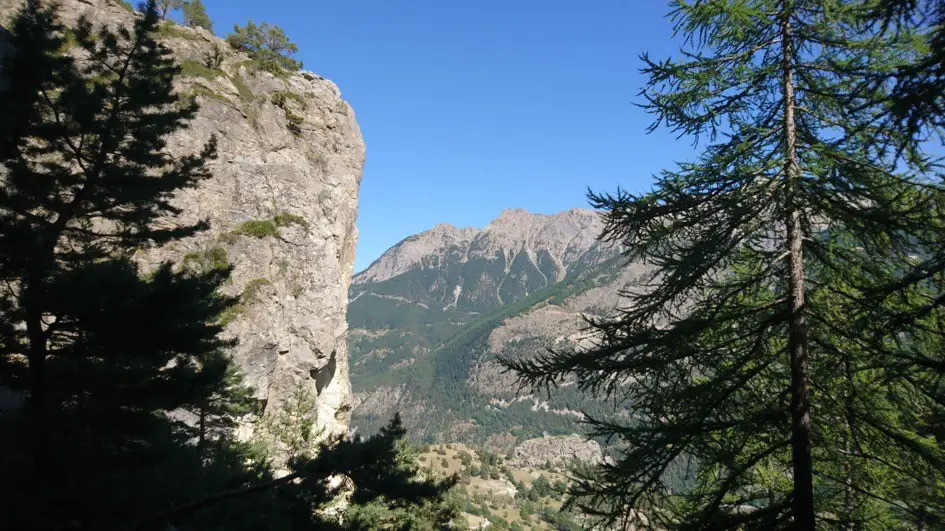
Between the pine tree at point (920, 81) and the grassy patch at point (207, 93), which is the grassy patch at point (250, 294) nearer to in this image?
the grassy patch at point (207, 93)

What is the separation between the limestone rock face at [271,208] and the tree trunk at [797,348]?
21.2m

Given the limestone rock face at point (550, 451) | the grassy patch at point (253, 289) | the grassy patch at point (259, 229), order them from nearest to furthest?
the grassy patch at point (253, 289) < the grassy patch at point (259, 229) < the limestone rock face at point (550, 451)

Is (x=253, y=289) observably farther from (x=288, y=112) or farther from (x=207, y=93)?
(x=288, y=112)

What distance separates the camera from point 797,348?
5.74 metres

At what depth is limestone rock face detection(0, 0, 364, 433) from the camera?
74.6 ft

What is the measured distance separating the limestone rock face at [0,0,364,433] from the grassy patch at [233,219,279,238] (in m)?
0.07

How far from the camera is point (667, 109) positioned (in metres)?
7.00

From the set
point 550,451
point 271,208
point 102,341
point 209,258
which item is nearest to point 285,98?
point 271,208

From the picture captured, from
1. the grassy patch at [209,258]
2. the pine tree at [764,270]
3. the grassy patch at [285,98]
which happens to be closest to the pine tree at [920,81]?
the pine tree at [764,270]

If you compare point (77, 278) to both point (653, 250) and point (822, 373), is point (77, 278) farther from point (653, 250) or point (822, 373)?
point (822, 373)

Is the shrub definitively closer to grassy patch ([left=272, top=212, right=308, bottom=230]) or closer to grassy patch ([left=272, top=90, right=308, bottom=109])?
grassy patch ([left=272, top=90, right=308, bottom=109])

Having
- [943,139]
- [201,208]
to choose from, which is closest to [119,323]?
[943,139]

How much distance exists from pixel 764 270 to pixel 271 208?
83.1 feet

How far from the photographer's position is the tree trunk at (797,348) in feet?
17.7
